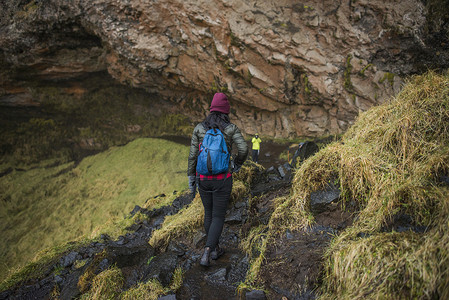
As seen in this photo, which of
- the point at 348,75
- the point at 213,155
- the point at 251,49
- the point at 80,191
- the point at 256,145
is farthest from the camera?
the point at 80,191

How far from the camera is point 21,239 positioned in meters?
8.96

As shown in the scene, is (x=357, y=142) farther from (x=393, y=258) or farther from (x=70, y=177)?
(x=70, y=177)

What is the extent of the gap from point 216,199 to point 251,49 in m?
6.94

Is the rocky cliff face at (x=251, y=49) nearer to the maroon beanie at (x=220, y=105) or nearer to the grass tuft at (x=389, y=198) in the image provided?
the grass tuft at (x=389, y=198)

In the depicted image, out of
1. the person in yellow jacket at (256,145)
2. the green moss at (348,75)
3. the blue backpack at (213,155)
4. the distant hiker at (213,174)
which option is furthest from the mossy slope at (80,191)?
the green moss at (348,75)

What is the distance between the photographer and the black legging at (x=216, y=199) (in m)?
2.80

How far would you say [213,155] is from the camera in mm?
2697

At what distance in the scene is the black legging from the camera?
2799 mm

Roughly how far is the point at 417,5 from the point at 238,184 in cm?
686

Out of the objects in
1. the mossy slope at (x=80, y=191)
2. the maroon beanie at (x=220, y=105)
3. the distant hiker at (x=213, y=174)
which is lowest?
the mossy slope at (x=80, y=191)

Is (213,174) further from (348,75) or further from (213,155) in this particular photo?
(348,75)

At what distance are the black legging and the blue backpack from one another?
16 cm

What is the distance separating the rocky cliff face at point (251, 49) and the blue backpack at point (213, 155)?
6.48 metres

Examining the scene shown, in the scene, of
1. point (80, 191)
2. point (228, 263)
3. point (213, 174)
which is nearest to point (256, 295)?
point (228, 263)
